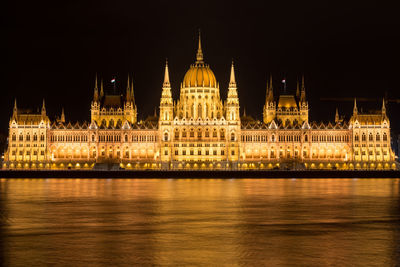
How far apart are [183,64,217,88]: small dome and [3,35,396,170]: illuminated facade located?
257 millimetres

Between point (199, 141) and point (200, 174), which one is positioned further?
point (199, 141)

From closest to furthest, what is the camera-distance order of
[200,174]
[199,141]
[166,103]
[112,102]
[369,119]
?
1. [200,174]
2. [199,141]
3. [166,103]
4. [369,119]
5. [112,102]

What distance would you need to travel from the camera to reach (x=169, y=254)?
91.0 ft

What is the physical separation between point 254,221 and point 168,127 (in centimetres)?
10060

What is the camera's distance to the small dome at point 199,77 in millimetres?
145625

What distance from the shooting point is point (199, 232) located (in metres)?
34.0

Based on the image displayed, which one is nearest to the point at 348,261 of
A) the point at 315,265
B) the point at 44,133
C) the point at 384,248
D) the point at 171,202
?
the point at 315,265

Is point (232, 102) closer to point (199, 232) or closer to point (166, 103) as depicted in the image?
point (166, 103)

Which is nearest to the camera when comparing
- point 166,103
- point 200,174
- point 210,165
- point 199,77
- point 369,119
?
point 200,174

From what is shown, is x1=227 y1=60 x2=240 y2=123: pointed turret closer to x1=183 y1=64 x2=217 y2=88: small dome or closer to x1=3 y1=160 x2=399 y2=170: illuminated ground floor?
x1=183 y1=64 x2=217 y2=88: small dome

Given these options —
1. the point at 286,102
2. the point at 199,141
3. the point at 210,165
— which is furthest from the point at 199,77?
the point at 286,102

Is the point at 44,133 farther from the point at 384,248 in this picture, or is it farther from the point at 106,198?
the point at 384,248

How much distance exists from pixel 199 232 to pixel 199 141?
104 metres

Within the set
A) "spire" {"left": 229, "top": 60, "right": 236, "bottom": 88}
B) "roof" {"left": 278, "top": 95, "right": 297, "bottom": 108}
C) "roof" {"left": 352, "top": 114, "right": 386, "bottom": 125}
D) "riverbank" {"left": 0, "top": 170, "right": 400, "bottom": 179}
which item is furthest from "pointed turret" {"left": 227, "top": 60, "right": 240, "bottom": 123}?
"riverbank" {"left": 0, "top": 170, "right": 400, "bottom": 179}
